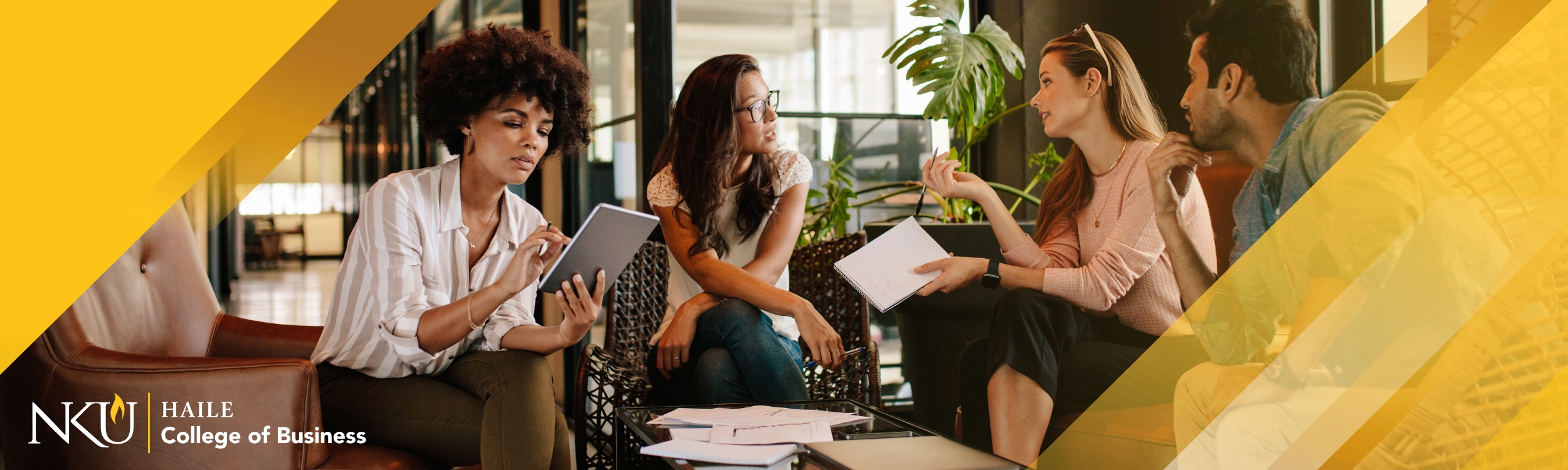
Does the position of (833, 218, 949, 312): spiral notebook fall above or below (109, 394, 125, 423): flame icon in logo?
above

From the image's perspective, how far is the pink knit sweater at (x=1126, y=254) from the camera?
1509 mm

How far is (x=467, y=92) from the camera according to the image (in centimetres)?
186

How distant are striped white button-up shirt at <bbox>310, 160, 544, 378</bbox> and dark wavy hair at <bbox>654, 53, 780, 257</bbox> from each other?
51 cm

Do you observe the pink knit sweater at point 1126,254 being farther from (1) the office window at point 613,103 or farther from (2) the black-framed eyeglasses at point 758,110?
(1) the office window at point 613,103

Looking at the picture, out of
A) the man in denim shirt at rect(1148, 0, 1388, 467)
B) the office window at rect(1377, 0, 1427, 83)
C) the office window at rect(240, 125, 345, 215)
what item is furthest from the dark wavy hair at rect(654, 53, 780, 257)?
the office window at rect(240, 125, 345, 215)

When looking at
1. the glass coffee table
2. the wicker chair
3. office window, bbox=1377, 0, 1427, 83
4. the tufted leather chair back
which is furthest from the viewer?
the wicker chair

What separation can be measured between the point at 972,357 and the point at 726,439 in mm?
738

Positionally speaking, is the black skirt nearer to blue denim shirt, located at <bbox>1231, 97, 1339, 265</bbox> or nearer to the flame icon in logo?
blue denim shirt, located at <bbox>1231, 97, 1339, 265</bbox>

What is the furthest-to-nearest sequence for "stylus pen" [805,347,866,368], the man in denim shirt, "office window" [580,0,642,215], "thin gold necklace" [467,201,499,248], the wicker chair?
1. "office window" [580,0,642,215]
2. "stylus pen" [805,347,866,368]
3. the wicker chair
4. "thin gold necklace" [467,201,499,248]
5. the man in denim shirt

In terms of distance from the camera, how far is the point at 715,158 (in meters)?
2.16

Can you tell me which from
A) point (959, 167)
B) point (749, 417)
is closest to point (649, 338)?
point (959, 167)

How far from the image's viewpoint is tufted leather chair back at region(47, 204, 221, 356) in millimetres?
1611

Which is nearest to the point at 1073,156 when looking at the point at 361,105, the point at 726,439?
the point at 726,439

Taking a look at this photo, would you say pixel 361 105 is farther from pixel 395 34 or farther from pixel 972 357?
pixel 972 357
